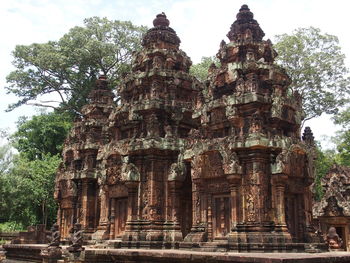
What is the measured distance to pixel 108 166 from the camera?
53.6 ft

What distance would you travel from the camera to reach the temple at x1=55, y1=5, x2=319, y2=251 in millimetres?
11789

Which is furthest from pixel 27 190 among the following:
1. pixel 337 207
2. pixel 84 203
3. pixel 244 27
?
pixel 244 27

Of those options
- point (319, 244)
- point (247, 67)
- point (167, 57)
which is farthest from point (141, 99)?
point (319, 244)

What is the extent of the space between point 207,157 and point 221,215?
180cm

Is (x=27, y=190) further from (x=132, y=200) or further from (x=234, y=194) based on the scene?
(x=234, y=194)

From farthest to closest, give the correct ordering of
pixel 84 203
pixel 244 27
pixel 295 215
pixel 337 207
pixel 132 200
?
pixel 337 207 → pixel 84 203 → pixel 132 200 → pixel 244 27 → pixel 295 215

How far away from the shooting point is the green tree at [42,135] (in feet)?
104

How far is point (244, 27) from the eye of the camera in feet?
46.1

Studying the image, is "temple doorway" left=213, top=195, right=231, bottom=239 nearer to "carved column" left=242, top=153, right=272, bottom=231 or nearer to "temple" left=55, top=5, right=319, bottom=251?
"temple" left=55, top=5, right=319, bottom=251

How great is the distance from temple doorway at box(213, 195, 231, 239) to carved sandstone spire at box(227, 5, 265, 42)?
5.35m

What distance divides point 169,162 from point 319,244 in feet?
18.9

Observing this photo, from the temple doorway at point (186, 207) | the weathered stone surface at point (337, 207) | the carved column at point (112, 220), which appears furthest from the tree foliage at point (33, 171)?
the weathered stone surface at point (337, 207)

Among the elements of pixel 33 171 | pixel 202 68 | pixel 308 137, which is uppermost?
pixel 202 68

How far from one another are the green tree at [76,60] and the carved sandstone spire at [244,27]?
17427 millimetres
